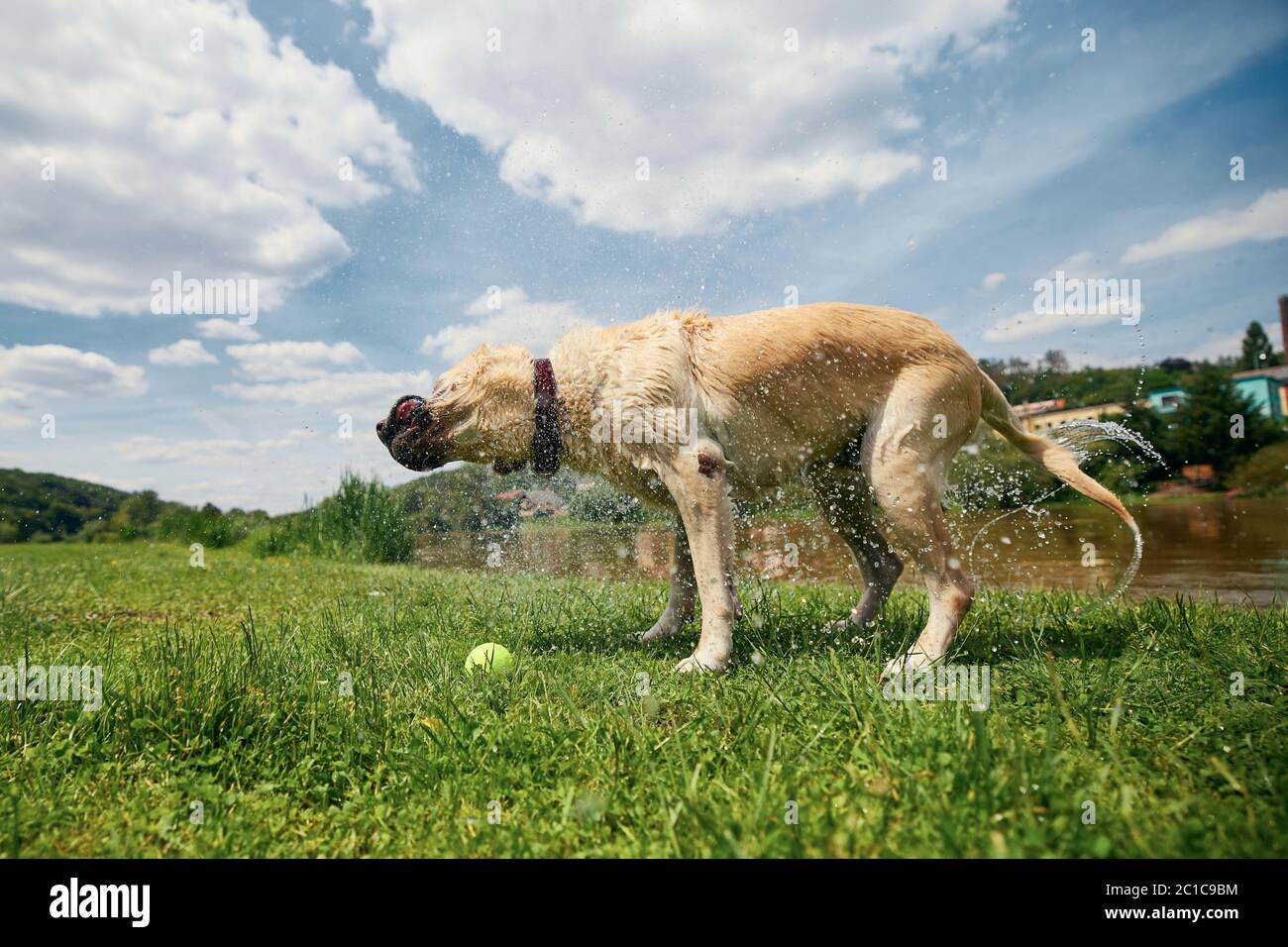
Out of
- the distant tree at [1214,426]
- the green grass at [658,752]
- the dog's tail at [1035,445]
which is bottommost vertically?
the green grass at [658,752]

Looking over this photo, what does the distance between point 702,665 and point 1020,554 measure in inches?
362

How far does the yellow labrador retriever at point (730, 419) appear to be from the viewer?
333 centimetres

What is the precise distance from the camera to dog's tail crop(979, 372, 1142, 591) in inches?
141

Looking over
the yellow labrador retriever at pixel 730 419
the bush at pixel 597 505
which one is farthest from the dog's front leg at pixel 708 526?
the bush at pixel 597 505

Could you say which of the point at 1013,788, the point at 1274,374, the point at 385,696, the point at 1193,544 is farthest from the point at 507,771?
the point at 1274,374

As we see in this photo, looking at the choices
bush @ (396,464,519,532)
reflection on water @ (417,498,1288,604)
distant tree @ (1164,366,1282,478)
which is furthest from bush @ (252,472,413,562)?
distant tree @ (1164,366,1282,478)

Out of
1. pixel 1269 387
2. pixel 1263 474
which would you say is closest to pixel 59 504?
pixel 1263 474

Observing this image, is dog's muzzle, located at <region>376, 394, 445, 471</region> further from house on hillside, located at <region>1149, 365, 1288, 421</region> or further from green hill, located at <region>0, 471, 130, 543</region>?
house on hillside, located at <region>1149, 365, 1288, 421</region>

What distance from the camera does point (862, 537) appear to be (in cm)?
423

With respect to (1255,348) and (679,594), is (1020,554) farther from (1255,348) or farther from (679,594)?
(1255,348)

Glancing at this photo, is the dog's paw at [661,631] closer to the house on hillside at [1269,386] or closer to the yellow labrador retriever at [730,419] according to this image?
the yellow labrador retriever at [730,419]
